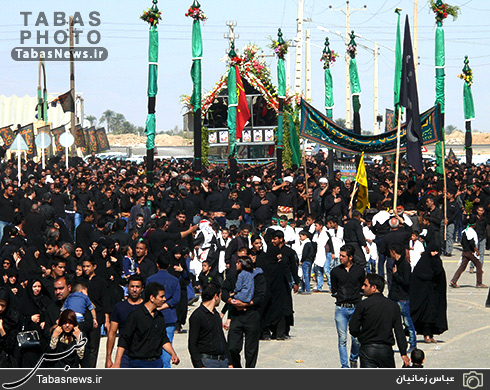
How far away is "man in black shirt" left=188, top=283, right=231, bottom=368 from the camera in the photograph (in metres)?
9.14

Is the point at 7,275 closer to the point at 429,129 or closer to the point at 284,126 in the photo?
the point at 429,129

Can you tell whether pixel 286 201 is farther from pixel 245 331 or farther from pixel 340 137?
Result: pixel 245 331

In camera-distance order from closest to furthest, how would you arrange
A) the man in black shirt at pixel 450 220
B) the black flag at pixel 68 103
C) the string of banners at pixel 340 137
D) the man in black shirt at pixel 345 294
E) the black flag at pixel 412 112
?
the man in black shirt at pixel 345 294, the black flag at pixel 412 112, the man in black shirt at pixel 450 220, the string of banners at pixel 340 137, the black flag at pixel 68 103

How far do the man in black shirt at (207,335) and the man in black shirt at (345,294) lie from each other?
2518 mm

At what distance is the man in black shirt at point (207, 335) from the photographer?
360 inches

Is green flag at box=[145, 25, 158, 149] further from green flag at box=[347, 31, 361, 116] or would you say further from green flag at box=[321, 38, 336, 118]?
green flag at box=[321, 38, 336, 118]

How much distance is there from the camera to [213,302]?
9.31 meters

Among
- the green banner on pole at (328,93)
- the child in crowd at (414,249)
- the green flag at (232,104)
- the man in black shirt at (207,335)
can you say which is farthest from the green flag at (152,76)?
the man in black shirt at (207,335)

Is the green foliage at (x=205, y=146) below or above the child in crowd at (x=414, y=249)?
above

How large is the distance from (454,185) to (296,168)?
25.8 ft

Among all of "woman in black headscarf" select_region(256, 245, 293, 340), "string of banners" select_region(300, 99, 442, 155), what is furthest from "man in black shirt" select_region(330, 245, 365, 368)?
"string of banners" select_region(300, 99, 442, 155)

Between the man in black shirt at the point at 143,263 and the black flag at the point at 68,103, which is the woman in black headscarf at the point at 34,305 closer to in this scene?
the man in black shirt at the point at 143,263

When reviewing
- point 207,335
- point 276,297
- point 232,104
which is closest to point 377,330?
point 207,335

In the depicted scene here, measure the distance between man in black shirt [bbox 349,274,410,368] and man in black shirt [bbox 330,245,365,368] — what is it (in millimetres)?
1845
